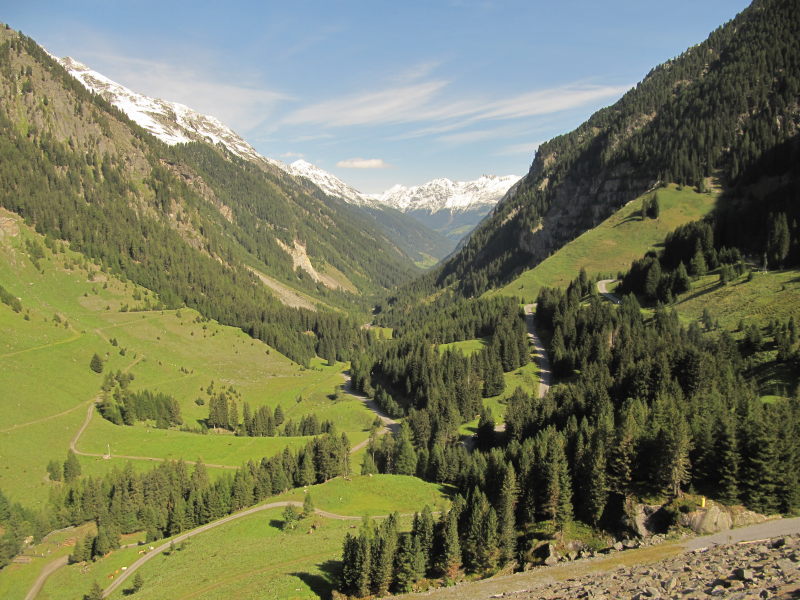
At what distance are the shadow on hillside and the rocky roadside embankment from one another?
2434 cm

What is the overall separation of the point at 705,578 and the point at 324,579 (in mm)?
44500

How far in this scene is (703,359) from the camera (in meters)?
87.5

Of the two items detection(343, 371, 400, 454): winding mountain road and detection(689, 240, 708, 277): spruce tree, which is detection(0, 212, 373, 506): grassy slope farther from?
detection(689, 240, 708, 277): spruce tree

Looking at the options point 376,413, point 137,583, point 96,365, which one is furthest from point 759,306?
point 96,365

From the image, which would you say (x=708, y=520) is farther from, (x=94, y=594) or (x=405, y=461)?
(x=94, y=594)

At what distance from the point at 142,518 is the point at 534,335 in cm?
11921

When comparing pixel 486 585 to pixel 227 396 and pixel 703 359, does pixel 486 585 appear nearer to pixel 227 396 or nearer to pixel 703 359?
pixel 703 359

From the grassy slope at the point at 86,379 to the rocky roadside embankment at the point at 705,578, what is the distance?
97.7m

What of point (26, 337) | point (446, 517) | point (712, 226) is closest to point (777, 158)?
point (712, 226)

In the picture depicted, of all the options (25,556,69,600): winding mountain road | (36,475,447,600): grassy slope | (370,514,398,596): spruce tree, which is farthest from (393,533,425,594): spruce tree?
(25,556,69,600): winding mountain road

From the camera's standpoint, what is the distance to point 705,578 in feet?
110

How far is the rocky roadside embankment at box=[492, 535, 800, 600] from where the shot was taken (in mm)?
29453

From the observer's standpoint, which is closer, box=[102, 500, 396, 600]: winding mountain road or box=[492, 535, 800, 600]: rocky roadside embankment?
box=[492, 535, 800, 600]: rocky roadside embankment

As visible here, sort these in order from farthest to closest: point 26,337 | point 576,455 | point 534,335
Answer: point 534,335, point 26,337, point 576,455
